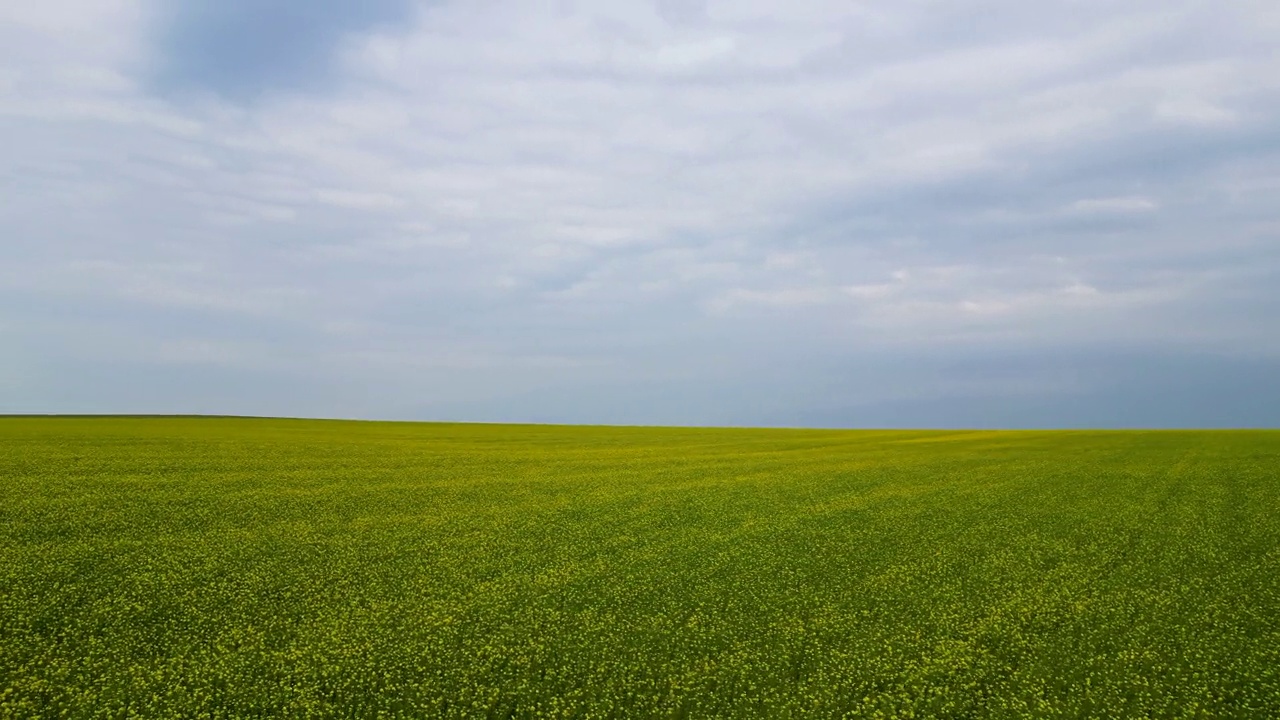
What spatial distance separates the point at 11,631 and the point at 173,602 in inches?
75.5

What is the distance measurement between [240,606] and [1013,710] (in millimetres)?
10805

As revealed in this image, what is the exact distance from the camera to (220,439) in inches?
1430

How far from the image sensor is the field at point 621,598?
887cm

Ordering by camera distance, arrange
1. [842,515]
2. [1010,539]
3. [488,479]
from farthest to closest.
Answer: [488,479] < [842,515] < [1010,539]

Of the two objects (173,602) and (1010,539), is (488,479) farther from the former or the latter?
(1010,539)

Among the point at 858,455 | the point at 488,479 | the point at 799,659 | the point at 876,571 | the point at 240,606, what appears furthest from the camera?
the point at 858,455

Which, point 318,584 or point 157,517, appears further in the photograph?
point 157,517

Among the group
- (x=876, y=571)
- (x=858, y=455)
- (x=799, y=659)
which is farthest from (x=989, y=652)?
(x=858, y=455)

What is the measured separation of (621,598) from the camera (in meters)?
12.1

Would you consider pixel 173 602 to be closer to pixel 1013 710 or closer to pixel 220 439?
pixel 1013 710

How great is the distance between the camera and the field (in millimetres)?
8867

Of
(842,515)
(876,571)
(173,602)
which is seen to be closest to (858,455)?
(842,515)

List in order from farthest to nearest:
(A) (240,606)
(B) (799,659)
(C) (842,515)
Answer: (C) (842,515) < (A) (240,606) < (B) (799,659)

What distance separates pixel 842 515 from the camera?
1936 cm
